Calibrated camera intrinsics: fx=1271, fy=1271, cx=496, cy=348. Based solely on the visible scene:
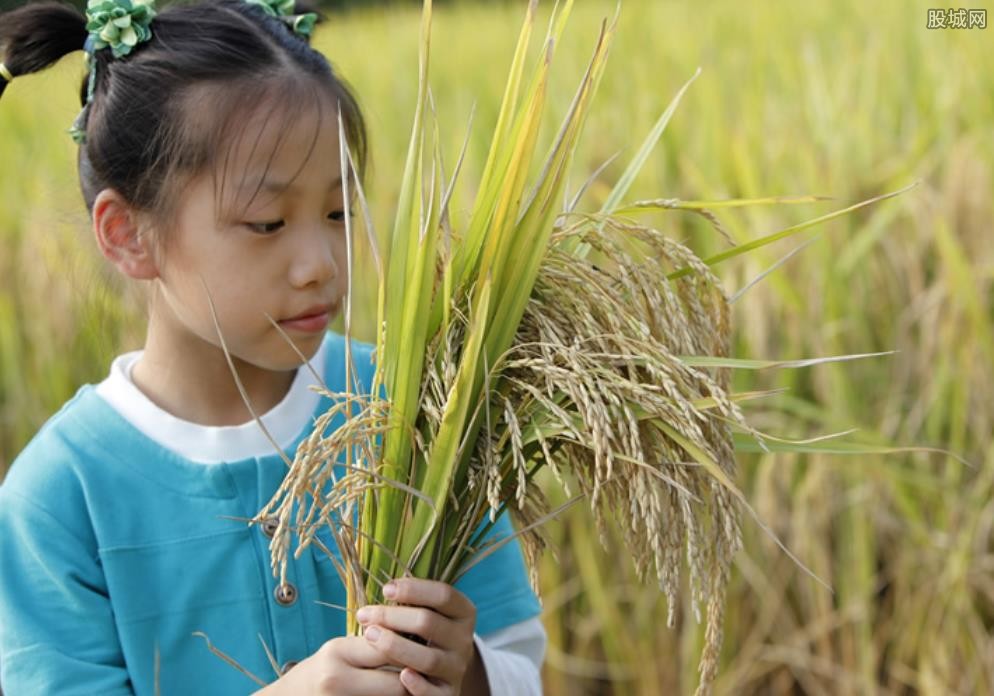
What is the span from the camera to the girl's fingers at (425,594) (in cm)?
115

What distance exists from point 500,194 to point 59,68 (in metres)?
0.88

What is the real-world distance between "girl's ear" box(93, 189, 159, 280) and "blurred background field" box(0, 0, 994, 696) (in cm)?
59

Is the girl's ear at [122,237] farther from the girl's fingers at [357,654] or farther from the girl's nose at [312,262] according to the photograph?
the girl's fingers at [357,654]

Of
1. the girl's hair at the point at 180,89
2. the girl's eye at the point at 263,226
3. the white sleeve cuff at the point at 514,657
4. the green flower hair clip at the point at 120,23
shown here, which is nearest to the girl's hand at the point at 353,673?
the white sleeve cuff at the point at 514,657

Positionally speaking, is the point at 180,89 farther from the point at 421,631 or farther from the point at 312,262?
the point at 421,631

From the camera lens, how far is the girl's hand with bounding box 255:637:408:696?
115 cm

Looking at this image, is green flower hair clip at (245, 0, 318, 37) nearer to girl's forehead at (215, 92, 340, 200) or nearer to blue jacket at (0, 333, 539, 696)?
girl's forehead at (215, 92, 340, 200)

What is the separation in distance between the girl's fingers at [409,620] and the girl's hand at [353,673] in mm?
22

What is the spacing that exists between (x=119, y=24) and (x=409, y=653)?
79 cm

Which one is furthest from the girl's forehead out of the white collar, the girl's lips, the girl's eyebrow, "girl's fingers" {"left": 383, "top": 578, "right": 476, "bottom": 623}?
"girl's fingers" {"left": 383, "top": 578, "right": 476, "bottom": 623}

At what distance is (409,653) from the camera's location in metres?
1.15

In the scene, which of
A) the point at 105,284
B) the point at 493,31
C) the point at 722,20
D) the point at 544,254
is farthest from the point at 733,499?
the point at 493,31

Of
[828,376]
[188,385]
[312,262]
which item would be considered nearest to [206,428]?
[188,385]

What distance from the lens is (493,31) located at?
5910 millimetres
